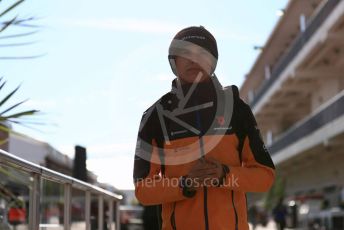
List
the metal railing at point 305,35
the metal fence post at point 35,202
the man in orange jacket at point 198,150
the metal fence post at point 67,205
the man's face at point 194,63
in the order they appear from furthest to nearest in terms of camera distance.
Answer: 1. the metal railing at point 305,35
2. the metal fence post at point 67,205
3. the metal fence post at point 35,202
4. the man's face at point 194,63
5. the man in orange jacket at point 198,150

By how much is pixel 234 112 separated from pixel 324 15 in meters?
24.3

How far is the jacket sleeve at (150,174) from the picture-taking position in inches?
96.1

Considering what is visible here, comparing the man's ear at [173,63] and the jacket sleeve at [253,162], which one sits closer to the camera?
the jacket sleeve at [253,162]

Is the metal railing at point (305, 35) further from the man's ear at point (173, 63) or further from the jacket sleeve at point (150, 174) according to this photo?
the jacket sleeve at point (150, 174)

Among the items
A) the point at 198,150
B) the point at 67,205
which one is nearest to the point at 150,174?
the point at 198,150

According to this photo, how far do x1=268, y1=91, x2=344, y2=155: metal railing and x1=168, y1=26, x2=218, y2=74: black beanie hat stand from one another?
22.3 m

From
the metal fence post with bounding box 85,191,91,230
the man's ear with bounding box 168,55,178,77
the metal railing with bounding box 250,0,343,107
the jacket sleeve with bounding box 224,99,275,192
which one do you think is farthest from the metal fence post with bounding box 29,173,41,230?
the metal railing with bounding box 250,0,343,107

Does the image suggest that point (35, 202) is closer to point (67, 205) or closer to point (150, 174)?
point (150, 174)

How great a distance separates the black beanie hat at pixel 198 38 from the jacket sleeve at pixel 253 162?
0.27m

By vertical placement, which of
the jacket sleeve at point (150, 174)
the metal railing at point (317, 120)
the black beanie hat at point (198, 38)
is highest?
the metal railing at point (317, 120)

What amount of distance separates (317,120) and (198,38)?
26.9m

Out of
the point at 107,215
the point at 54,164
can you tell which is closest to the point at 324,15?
the point at 54,164

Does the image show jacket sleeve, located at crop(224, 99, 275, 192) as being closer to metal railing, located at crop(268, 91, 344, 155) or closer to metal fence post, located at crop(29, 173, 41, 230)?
metal fence post, located at crop(29, 173, 41, 230)

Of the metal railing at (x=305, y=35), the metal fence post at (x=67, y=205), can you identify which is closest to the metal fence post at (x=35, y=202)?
the metal fence post at (x=67, y=205)
